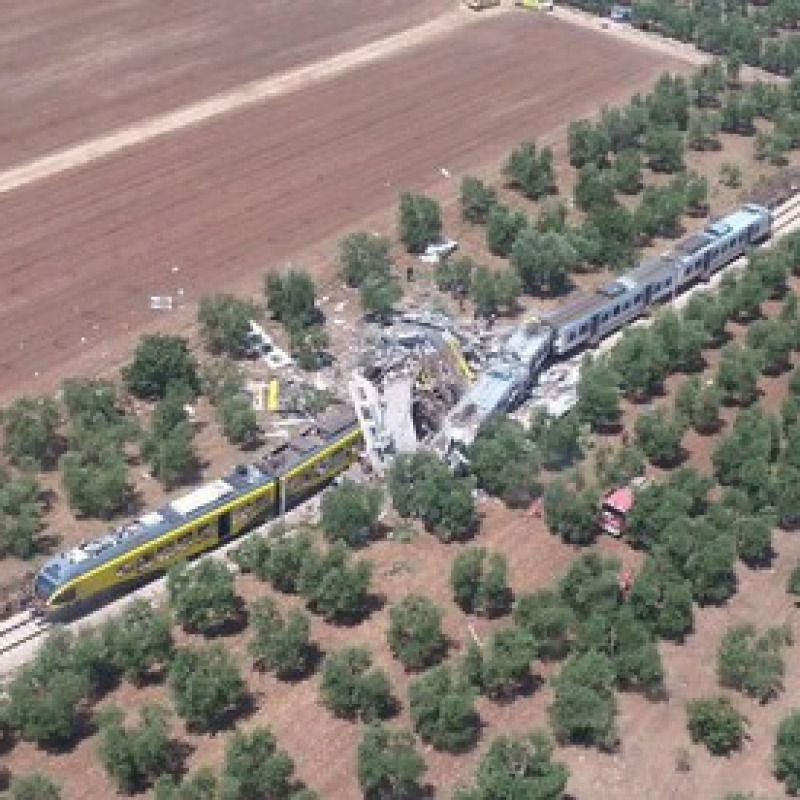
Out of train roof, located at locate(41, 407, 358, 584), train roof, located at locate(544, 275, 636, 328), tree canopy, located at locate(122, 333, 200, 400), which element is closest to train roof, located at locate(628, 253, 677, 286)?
train roof, located at locate(544, 275, 636, 328)

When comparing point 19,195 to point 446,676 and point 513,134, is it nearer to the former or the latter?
point 513,134

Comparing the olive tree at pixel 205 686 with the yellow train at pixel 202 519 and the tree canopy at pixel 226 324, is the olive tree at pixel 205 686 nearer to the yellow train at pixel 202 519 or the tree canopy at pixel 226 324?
the yellow train at pixel 202 519

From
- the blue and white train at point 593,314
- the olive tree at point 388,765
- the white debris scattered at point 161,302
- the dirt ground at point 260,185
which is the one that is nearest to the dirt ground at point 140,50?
the dirt ground at point 260,185

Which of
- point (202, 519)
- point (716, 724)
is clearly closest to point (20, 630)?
point (202, 519)

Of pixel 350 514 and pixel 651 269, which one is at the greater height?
pixel 350 514

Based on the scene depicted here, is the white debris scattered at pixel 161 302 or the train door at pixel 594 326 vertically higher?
the white debris scattered at pixel 161 302

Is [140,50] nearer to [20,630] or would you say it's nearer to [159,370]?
[159,370]

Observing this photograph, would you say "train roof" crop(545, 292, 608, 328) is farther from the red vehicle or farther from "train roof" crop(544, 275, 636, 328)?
the red vehicle
